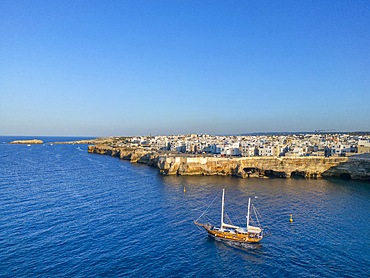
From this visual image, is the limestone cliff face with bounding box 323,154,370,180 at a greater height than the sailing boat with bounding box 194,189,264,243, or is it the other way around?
the limestone cliff face with bounding box 323,154,370,180

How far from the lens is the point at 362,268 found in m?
26.7

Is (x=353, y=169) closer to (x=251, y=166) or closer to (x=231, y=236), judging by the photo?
(x=251, y=166)

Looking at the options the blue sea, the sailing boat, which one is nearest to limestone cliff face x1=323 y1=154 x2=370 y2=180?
the blue sea

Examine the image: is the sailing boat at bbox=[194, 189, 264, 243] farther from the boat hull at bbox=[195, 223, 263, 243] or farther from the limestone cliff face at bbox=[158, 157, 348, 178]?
the limestone cliff face at bbox=[158, 157, 348, 178]

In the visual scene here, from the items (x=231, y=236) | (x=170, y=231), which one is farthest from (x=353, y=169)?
(x=170, y=231)

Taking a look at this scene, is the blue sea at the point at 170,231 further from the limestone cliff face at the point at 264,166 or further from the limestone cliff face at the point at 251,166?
the limestone cliff face at the point at 251,166

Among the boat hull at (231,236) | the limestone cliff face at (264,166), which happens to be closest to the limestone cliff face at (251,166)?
the limestone cliff face at (264,166)

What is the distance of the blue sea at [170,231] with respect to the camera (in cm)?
2673

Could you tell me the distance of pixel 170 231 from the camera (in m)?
35.1

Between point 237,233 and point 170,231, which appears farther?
point 170,231

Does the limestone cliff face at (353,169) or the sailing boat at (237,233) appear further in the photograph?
the limestone cliff face at (353,169)

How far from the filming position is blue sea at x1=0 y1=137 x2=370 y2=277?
Result: 2673cm

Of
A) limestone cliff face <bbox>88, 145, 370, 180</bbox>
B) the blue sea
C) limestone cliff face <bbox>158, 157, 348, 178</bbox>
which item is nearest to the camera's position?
the blue sea

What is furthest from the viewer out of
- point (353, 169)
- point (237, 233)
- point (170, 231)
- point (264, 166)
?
point (264, 166)
